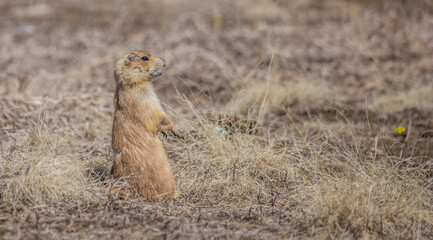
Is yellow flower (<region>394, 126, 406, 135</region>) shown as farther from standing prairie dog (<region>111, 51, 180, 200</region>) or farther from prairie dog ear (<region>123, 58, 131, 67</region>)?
prairie dog ear (<region>123, 58, 131, 67</region>)

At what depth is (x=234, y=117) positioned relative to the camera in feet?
17.9

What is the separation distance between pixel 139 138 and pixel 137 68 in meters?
0.59

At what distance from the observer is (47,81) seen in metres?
7.80

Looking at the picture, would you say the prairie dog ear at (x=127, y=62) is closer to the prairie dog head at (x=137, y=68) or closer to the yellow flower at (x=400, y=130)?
the prairie dog head at (x=137, y=68)

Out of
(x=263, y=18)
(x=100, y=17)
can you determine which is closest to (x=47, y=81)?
(x=100, y=17)

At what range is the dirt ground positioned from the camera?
3680mm

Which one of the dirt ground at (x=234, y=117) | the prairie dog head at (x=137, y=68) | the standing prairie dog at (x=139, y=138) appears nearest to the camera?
the dirt ground at (x=234, y=117)

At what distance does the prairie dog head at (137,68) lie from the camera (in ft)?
13.4

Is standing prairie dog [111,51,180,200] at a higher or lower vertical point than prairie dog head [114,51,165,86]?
lower

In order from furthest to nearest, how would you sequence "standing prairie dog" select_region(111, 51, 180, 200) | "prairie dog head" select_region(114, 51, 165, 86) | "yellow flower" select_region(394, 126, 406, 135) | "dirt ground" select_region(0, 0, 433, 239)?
→ "yellow flower" select_region(394, 126, 406, 135), "prairie dog head" select_region(114, 51, 165, 86), "standing prairie dog" select_region(111, 51, 180, 200), "dirt ground" select_region(0, 0, 433, 239)

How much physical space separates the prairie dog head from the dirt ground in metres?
0.80

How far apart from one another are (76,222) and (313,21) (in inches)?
340

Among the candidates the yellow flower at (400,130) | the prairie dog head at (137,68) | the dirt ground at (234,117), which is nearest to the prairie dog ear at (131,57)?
the prairie dog head at (137,68)

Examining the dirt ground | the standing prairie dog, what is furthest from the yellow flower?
the standing prairie dog
